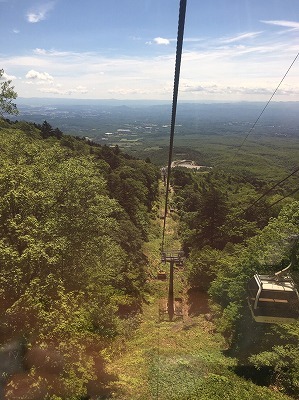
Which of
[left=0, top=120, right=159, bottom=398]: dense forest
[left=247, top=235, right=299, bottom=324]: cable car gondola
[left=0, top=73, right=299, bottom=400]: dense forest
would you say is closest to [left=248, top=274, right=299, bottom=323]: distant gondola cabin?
[left=247, top=235, right=299, bottom=324]: cable car gondola

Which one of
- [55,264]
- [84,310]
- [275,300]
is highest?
[275,300]

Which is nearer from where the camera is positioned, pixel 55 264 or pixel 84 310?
pixel 84 310

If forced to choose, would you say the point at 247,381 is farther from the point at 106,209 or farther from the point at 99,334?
the point at 106,209

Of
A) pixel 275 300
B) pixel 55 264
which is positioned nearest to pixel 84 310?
pixel 55 264

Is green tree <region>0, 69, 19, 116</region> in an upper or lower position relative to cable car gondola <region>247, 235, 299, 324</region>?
upper

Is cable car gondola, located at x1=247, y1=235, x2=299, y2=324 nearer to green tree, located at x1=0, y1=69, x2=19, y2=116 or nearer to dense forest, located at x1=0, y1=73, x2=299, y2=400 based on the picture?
dense forest, located at x1=0, y1=73, x2=299, y2=400

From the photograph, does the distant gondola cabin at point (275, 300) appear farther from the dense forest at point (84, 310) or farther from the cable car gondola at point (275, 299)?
the dense forest at point (84, 310)

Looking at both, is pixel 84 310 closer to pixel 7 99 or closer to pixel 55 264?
pixel 55 264

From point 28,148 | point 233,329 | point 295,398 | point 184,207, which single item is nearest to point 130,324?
point 233,329

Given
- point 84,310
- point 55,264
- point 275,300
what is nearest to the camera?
point 275,300

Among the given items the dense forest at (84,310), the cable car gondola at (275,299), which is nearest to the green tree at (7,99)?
the dense forest at (84,310)
